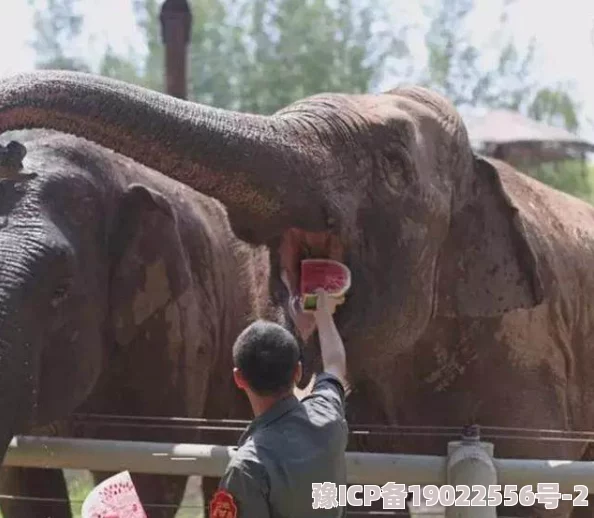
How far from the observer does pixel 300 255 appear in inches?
123

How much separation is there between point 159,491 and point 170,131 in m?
1.70

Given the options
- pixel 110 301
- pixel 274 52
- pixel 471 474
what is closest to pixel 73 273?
pixel 110 301

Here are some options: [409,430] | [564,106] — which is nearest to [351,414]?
[409,430]

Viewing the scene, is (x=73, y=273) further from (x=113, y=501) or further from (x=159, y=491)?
(x=159, y=491)

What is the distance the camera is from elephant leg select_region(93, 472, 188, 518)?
4016 millimetres

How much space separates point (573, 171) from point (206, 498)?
20145 millimetres

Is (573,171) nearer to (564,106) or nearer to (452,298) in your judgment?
(564,106)

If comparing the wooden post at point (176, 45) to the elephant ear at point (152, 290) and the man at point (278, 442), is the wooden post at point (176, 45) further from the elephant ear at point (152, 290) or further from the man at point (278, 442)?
the man at point (278, 442)

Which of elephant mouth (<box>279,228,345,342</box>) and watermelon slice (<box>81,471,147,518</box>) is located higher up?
elephant mouth (<box>279,228,345,342</box>)

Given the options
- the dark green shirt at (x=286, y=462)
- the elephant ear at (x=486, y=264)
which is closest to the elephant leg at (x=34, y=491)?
the elephant ear at (x=486, y=264)

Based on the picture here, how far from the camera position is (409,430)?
12.7 feet

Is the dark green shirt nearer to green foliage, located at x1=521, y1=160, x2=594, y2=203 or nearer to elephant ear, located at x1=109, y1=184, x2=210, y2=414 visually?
elephant ear, located at x1=109, y1=184, x2=210, y2=414

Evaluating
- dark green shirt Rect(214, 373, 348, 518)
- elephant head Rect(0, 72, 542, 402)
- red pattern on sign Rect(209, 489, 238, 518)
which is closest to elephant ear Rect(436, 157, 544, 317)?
elephant head Rect(0, 72, 542, 402)

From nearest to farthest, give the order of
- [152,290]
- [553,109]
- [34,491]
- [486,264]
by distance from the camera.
A: 1. [486,264]
2. [152,290]
3. [34,491]
4. [553,109]
